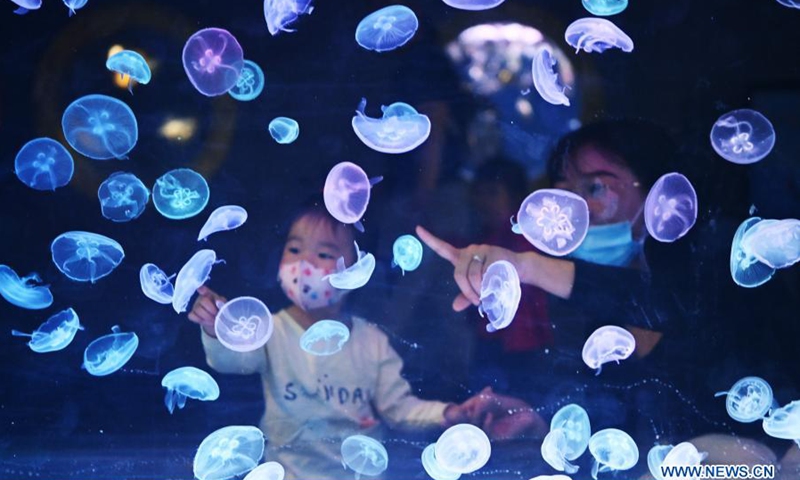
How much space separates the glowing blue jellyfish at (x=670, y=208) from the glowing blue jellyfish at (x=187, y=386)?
6.01 ft

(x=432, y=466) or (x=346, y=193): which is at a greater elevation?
(x=346, y=193)

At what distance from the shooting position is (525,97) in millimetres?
3066

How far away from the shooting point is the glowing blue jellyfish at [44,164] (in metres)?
3.05

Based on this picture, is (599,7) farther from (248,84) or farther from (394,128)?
(248,84)

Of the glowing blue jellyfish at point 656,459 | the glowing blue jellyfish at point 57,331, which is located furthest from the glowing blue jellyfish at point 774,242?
the glowing blue jellyfish at point 57,331

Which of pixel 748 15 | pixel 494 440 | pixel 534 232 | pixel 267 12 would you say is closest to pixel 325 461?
pixel 494 440

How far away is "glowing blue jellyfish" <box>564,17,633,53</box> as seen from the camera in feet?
10.0

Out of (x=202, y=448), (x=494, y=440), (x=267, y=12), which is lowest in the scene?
(x=202, y=448)

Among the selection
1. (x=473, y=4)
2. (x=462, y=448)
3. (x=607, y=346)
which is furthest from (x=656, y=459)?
(x=473, y=4)

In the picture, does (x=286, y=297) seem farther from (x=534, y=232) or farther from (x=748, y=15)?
(x=748, y=15)

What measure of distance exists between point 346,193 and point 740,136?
157 cm

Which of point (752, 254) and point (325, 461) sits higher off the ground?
point (752, 254)

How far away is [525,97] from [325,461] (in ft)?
5.36

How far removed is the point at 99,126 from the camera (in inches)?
120
